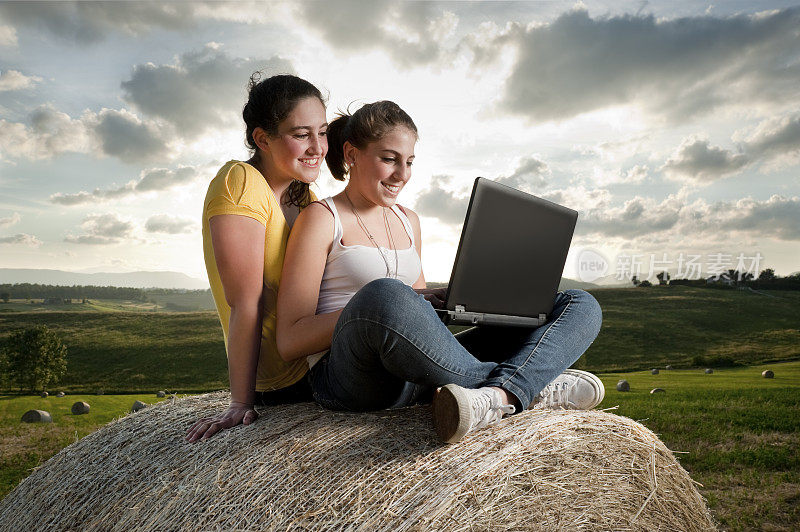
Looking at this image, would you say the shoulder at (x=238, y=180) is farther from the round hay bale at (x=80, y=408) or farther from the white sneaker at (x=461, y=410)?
the round hay bale at (x=80, y=408)

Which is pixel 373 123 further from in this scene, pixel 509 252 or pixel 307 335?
pixel 307 335

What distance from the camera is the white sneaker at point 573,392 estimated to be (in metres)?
2.62

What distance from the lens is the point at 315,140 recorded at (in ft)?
8.43

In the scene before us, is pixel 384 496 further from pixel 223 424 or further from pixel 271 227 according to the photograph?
pixel 271 227

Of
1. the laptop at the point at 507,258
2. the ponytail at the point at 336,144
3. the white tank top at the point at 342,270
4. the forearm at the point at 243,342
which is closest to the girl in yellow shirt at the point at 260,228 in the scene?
the forearm at the point at 243,342

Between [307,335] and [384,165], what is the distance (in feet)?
2.66

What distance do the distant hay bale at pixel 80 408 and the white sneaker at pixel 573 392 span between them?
29.0 feet

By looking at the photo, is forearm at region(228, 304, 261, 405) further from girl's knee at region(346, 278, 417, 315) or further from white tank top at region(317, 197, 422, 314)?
girl's knee at region(346, 278, 417, 315)

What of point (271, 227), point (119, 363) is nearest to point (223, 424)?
point (271, 227)

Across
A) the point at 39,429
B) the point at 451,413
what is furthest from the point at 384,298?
the point at 39,429

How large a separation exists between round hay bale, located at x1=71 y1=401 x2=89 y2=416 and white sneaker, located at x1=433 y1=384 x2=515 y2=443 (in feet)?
29.5

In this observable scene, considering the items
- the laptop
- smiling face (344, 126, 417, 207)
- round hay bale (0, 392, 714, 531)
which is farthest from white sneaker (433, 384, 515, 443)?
smiling face (344, 126, 417, 207)

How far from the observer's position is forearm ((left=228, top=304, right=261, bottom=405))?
232 centimetres

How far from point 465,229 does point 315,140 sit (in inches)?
33.5
